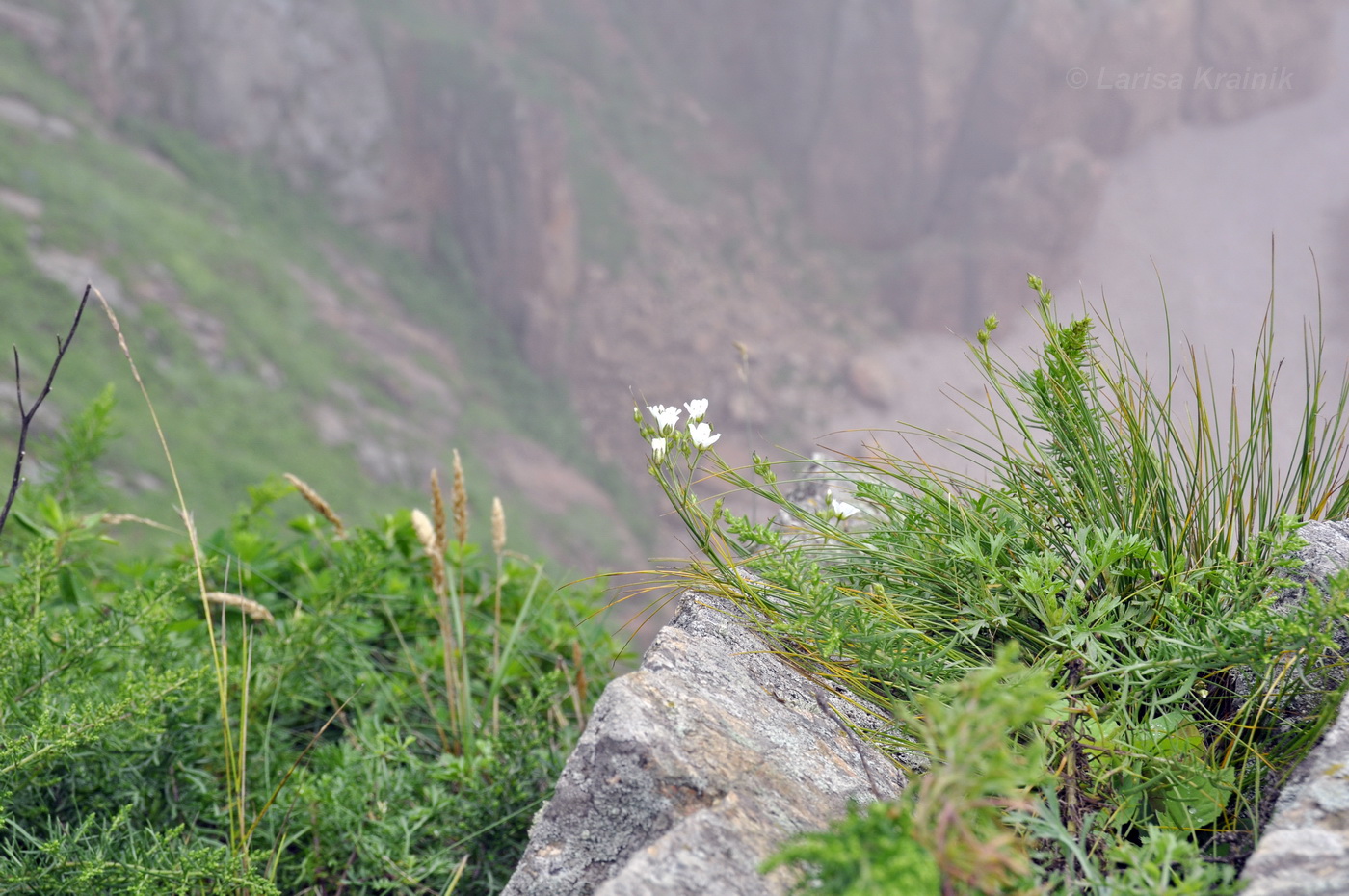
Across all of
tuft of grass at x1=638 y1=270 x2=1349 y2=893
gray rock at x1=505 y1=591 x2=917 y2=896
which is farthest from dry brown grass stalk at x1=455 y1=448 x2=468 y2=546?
gray rock at x1=505 y1=591 x2=917 y2=896

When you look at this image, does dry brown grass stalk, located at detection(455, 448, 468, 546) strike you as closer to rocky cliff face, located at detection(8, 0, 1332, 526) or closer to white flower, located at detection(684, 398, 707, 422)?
white flower, located at detection(684, 398, 707, 422)

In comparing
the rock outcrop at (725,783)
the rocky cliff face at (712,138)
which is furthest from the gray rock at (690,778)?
the rocky cliff face at (712,138)

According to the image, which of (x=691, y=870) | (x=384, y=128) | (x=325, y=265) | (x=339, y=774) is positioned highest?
(x=384, y=128)

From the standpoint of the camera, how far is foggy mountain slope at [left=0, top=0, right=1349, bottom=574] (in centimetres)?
1750

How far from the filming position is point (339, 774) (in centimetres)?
152

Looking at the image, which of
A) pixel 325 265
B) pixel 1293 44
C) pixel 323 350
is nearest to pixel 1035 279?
pixel 323 350

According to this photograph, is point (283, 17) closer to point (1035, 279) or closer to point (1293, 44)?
point (1035, 279)

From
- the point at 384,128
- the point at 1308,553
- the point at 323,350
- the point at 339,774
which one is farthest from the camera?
the point at 384,128

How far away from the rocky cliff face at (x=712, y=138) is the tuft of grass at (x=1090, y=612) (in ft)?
53.6

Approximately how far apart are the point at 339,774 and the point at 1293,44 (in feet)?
91.4

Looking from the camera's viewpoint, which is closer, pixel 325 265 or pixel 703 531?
pixel 703 531

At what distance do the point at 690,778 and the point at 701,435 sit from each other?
498mm

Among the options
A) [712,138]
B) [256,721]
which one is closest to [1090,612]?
[256,721]

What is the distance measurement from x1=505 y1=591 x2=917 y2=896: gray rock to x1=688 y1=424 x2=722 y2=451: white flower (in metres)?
0.33
